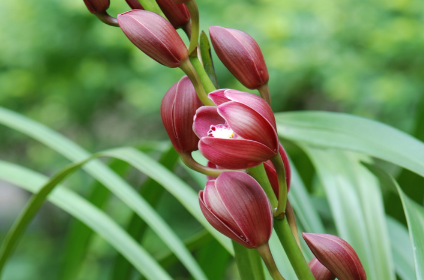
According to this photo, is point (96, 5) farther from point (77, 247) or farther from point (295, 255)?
point (77, 247)

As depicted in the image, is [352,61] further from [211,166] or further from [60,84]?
[211,166]

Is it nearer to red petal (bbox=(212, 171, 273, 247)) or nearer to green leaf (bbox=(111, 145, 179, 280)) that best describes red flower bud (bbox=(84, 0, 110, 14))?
red petal (bbox=(212, 171, 273, 247))

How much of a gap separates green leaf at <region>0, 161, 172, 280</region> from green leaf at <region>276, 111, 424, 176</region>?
0.18 meters

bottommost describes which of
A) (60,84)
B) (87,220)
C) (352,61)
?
(60,84)

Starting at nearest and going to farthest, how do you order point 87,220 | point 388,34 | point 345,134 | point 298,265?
point 298,265 < point 345,134 < point 87,220 < point 388,34

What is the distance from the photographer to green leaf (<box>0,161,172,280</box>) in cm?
40

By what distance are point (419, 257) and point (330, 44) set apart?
128 centimetres

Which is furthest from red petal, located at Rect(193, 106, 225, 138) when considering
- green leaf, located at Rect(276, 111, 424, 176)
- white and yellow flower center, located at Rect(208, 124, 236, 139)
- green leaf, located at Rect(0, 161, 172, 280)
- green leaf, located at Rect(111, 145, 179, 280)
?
green leaf, located at Rect(111, 145, 179, 280)

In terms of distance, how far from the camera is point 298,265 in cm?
18

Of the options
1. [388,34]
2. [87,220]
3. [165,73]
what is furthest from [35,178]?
[388,34]

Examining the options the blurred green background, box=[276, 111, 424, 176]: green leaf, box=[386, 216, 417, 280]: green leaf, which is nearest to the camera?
box=[276, 111, 424, 176]: green leaf

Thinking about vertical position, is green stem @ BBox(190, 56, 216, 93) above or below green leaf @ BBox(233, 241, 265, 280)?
above

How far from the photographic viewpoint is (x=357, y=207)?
0.36 meters

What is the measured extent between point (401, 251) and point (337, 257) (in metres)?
0.27
